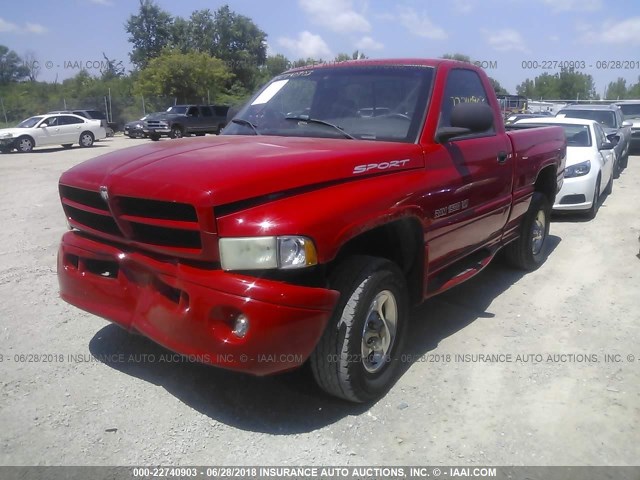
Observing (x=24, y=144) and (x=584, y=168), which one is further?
(x=24, y=144)

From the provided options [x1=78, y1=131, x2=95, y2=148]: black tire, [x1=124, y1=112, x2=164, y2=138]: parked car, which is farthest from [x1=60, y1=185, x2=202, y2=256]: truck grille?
[x1=124, y1=112, x2=164, y2=138]: parked car

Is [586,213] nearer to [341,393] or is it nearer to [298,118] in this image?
[298,118]

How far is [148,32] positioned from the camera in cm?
5734

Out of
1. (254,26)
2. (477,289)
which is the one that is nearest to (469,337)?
(477,289)

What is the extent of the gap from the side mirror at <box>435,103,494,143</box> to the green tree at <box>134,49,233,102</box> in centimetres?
4049

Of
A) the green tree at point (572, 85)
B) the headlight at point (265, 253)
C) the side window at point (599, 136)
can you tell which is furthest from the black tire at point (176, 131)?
the green tree at point (572, 85)

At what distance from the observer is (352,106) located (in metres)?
4.05

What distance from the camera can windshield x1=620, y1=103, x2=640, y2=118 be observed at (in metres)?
19.9

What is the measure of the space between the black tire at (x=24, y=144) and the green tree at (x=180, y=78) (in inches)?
796

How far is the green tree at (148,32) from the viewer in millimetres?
56688

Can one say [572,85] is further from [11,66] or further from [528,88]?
[11,66]

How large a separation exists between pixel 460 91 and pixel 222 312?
2684 mm

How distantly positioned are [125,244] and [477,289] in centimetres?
337

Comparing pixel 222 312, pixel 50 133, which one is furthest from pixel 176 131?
pixel 222 312
